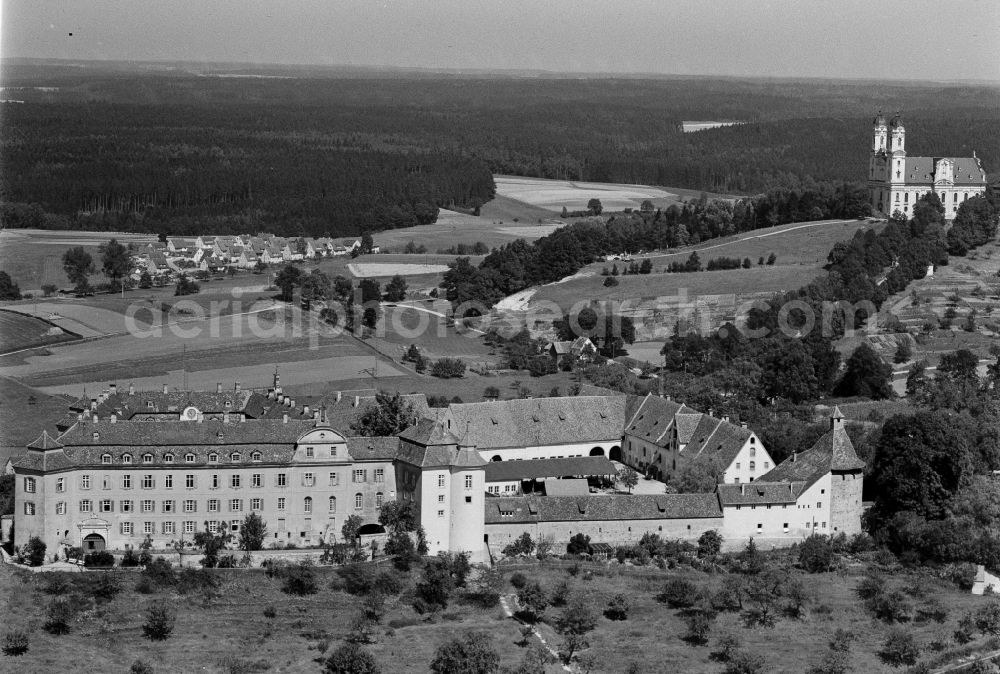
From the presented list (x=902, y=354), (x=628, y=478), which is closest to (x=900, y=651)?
(x=628, y=478)

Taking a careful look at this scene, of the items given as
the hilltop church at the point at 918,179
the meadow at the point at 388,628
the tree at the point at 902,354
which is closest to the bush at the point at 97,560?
the meadow at the point at 388,628

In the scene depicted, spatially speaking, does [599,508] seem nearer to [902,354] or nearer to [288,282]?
[902,354]

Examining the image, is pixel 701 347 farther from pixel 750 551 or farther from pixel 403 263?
pixel 403 263

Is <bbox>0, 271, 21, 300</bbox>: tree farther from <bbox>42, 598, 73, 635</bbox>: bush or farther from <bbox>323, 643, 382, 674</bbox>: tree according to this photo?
<bbox>323, 643, 382, 674</bbox>: tree

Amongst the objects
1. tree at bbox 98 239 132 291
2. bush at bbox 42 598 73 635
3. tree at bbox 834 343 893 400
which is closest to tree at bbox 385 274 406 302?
tree at bbox 98 239 132 291

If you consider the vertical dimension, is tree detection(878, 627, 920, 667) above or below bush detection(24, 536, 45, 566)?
below
